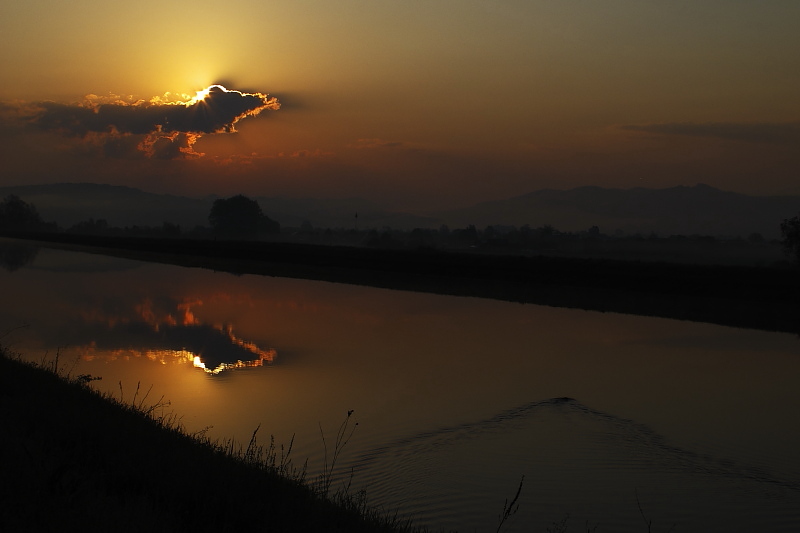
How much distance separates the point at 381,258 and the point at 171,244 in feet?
122

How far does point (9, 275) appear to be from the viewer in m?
37.9

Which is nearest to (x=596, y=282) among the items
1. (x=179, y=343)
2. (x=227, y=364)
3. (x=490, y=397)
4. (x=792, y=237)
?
(x=792, y=237)

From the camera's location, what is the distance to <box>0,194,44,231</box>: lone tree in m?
182

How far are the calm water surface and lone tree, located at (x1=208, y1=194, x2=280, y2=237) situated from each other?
119 m

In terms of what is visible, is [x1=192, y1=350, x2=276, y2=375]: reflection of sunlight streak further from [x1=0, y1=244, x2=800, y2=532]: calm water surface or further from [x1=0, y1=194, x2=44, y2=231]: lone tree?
[x1=0, y1=194, x2=44, y2=231]: lone tree

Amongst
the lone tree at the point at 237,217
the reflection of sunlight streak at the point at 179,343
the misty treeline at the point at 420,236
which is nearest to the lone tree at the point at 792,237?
the misty treeline at the point at 420,236

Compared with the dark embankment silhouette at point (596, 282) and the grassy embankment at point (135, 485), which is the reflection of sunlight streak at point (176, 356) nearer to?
the grassy embankment at point (135, 485)

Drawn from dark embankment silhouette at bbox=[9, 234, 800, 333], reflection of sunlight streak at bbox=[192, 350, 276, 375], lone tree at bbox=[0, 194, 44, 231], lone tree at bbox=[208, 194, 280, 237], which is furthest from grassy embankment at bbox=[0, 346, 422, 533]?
lone tree at bbox=[0, 194, 44, 231]

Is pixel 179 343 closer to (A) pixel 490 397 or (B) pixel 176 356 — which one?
(B) pixel 176 356

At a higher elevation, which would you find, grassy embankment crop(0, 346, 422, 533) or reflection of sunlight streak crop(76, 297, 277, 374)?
grassy embankment crop(0, 346, 422, 533)

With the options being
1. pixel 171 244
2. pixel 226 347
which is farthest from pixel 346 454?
pixel 171 244

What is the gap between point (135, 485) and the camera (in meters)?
6.43

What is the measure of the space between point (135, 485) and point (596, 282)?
116 feet

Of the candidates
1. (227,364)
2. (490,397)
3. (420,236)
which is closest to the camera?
(490,397)
